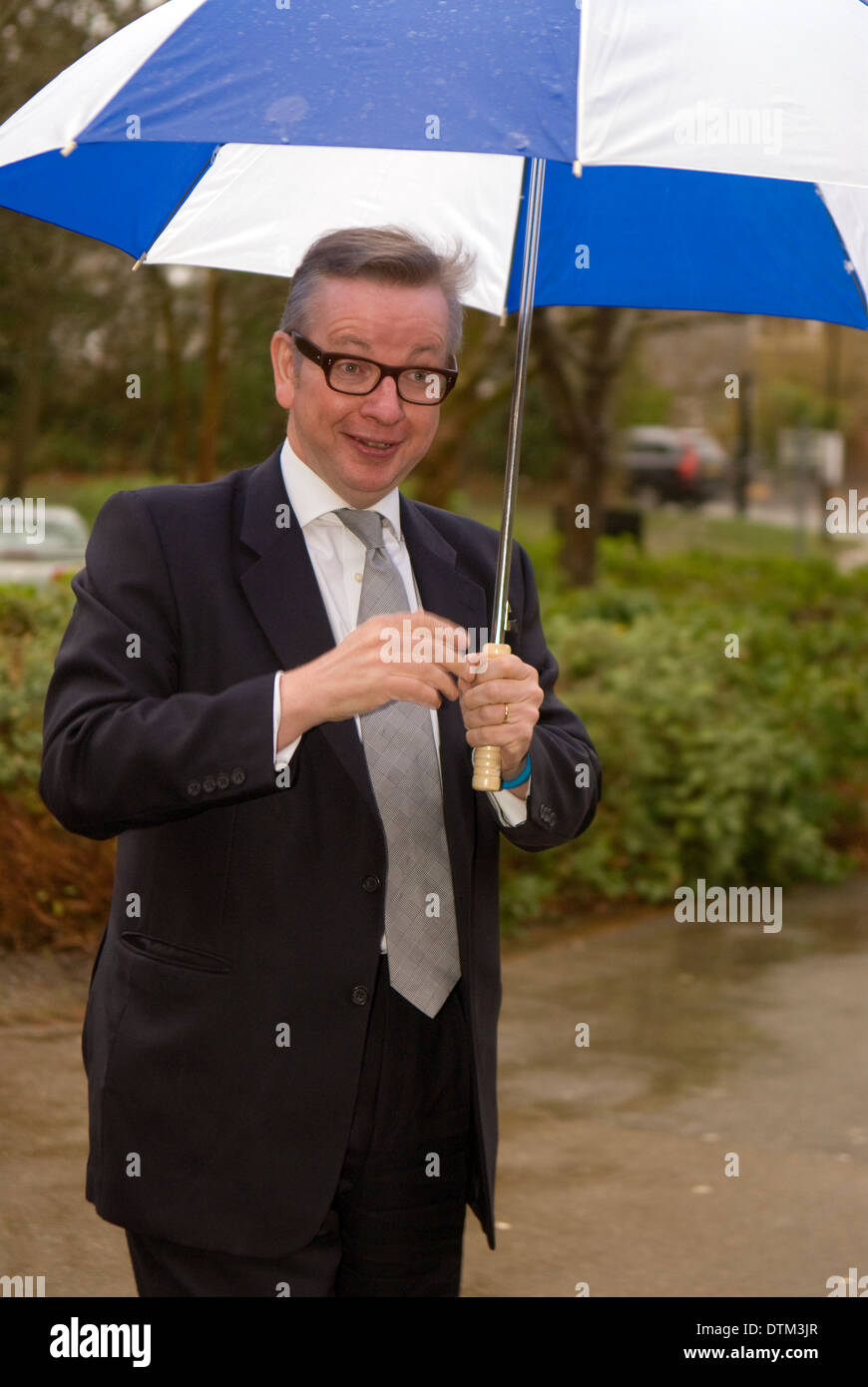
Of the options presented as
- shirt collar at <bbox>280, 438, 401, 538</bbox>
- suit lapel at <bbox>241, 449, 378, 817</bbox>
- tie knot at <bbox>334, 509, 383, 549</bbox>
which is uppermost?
shirt collar at <bbox>280, 438, 401, 538</bbox>

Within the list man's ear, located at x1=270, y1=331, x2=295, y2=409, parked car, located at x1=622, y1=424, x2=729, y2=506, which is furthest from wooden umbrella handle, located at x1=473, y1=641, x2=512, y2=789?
parked car, located at x1=622, y1=424, x2=729, y2=506

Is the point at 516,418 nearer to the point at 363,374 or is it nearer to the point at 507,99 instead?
the point at 363,374

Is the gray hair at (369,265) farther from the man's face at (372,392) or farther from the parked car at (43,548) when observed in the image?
the parked car at (43,548)

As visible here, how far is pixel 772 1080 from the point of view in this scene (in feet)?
19.9

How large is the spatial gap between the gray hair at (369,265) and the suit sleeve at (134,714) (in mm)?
400

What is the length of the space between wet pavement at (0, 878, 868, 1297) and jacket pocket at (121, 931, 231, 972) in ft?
6.52

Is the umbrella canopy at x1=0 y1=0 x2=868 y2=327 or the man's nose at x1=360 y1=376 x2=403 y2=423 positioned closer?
the umbrella canopy at x1=0 y1=0 x2=868 y2=327

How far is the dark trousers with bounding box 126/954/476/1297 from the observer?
2650 millimetres

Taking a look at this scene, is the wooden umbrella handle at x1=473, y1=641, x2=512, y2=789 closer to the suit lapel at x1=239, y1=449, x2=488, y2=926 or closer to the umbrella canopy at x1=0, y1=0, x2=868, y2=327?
the suit lapel at x1=239, y1=449, x2=488, y2=926

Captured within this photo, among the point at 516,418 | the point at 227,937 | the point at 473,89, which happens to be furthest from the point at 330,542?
the point at 473,89

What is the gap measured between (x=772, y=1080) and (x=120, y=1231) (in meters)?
2.51

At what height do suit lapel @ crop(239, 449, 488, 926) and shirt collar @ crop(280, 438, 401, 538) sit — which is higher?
shirt collar @ crop(280, 438, 401, 538)

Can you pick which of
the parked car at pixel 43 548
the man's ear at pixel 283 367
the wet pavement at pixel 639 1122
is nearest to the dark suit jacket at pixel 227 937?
Result: the man's ear at pixel 283 367
